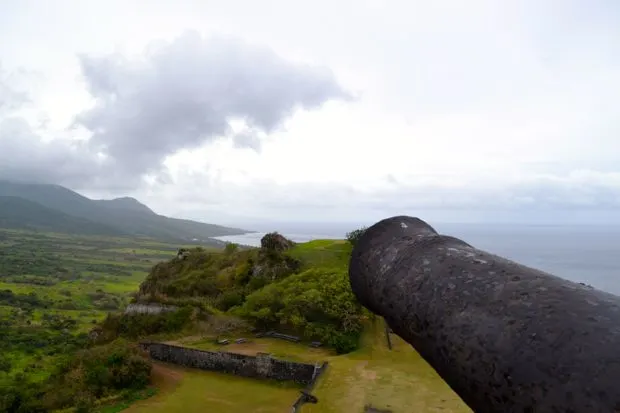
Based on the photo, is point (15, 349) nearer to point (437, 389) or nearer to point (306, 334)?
point (306, 334)

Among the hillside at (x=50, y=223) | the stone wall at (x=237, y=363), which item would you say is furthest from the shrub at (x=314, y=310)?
the hillside at (x=50, y=223)

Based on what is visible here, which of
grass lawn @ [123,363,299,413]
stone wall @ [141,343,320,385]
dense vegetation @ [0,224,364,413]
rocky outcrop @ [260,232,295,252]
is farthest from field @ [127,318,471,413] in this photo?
rocky outcrop @ [260,232,295,252]

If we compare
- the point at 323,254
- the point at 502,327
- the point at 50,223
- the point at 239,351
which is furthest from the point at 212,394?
the point at 50,223

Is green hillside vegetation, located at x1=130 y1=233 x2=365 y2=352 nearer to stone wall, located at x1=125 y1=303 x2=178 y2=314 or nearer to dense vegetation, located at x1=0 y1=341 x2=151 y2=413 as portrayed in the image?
stone wall, located at x1=125 y1=303 x2=178 y2=314

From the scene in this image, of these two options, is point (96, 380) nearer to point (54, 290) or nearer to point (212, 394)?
point (212, 394)

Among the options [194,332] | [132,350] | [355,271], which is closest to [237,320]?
[194,332]

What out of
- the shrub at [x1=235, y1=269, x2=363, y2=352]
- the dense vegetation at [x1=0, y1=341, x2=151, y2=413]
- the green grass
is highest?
the green grass
